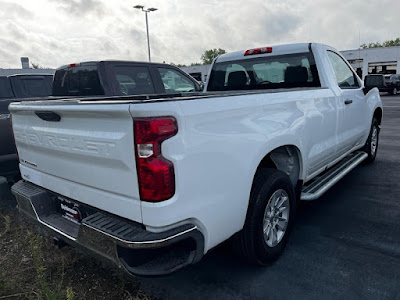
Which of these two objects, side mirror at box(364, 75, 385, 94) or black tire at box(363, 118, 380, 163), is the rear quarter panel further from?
black tire at box(363, 118, 380, 163)

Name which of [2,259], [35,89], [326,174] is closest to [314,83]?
[326,174]

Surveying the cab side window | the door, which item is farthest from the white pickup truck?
the cab side window

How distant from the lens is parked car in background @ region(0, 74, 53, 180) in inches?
176

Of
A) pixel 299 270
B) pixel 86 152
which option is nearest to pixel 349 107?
pixel 299 270

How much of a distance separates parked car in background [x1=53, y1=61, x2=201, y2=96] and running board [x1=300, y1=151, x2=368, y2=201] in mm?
3274

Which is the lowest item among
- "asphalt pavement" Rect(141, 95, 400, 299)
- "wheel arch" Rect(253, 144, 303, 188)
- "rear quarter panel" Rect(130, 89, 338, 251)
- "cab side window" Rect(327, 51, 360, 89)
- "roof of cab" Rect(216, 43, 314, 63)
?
"asphalt pavement" Rect(141, 95, 400, 299)

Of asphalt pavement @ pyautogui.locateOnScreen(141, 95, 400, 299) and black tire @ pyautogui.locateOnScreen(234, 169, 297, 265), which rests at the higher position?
black tire @ pyautogui.locateOnScreen(234, 169, 297, 265)

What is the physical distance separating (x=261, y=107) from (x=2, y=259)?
2903 millimetres

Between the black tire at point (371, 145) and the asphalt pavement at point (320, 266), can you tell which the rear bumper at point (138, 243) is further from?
the black tire at point (371, 145)

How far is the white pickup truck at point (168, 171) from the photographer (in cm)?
188

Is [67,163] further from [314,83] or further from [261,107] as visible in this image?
[314,83]

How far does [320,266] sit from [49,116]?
100 inches

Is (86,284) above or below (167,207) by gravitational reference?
below

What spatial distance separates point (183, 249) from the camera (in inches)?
82.0
